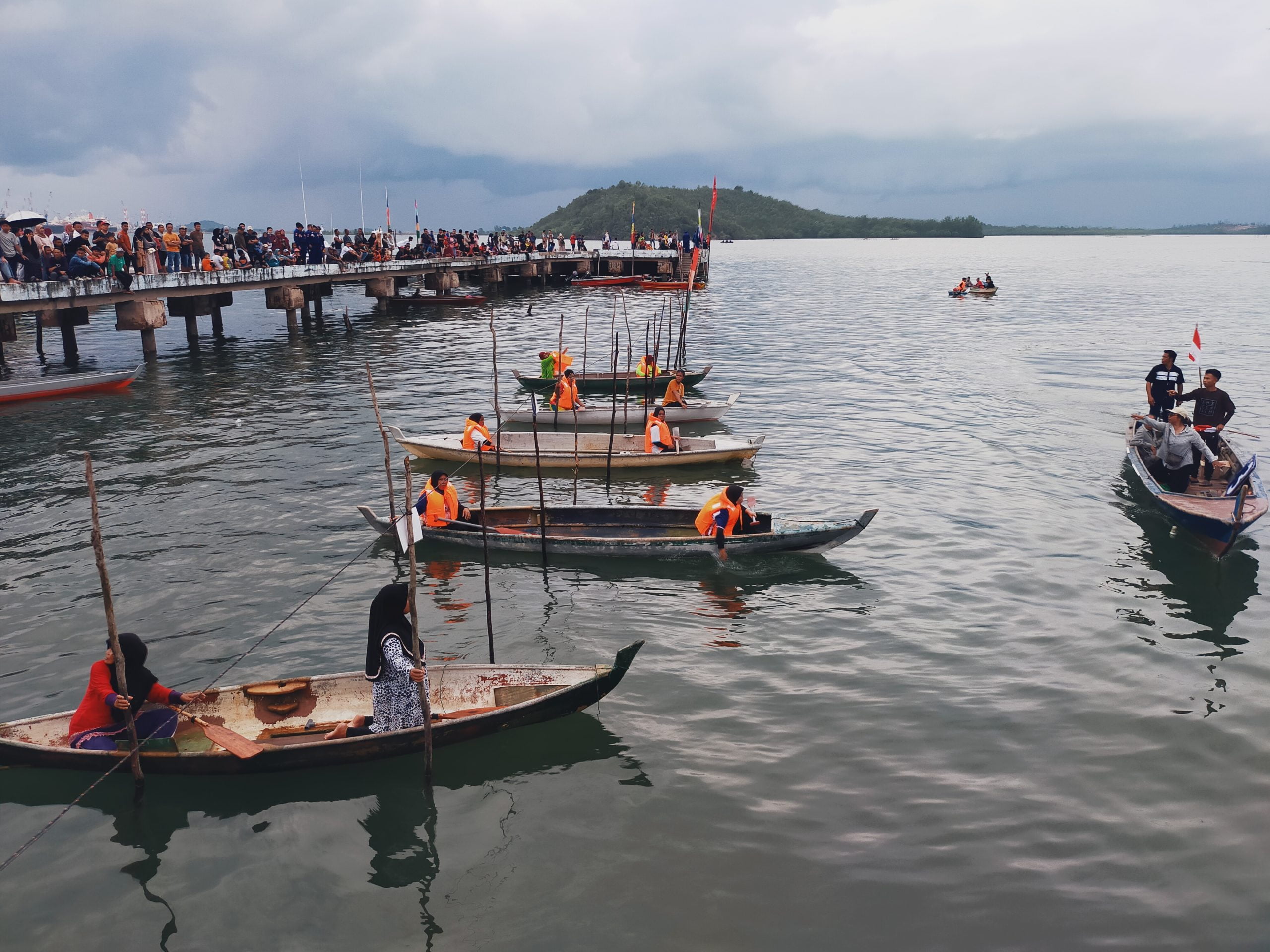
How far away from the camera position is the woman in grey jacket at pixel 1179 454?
16.0 metres

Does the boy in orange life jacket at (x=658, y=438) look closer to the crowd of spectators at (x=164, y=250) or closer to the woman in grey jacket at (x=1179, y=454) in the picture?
the woman in grey jacket at (x=1179, y=454)

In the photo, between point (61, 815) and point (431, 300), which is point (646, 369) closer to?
point (61, 815)

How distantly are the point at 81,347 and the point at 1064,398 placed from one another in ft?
128

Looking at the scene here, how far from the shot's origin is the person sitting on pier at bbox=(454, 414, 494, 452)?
65.1 ft

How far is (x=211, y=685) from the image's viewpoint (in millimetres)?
11070

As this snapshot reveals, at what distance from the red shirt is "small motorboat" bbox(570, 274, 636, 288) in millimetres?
64315

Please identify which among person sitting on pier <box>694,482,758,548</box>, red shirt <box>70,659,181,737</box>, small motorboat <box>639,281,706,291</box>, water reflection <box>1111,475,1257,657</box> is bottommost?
water reflection <box>1111,475,1257,657</box>

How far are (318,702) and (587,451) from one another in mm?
11512

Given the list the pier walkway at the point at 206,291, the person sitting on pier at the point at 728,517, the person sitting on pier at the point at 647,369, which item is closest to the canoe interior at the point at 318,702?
the person sitting on pier at the point at 728,517

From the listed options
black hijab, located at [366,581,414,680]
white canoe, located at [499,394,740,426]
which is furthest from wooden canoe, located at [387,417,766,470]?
black hijab, located at [366,581,414,680]

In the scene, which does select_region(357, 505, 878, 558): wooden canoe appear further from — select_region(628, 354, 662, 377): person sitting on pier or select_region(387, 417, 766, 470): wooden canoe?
select_region(628, 354, 662, 377): person sitting on pier

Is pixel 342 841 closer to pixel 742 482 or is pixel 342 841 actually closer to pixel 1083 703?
pixel 1083 703

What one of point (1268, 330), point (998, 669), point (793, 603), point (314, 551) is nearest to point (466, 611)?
point (314, 551)

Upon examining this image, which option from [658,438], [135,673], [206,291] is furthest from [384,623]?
[206,291]
